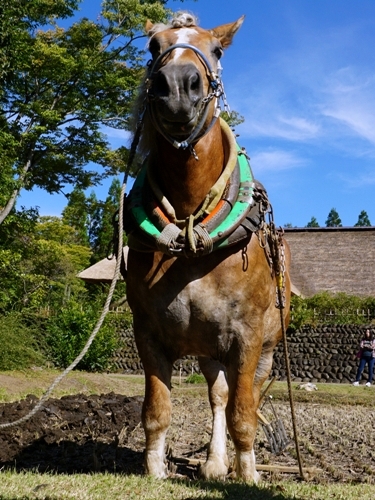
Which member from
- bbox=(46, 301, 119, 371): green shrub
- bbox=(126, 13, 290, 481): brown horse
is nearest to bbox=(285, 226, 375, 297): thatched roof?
bbox=(46, 301, 119, 371): green shrub

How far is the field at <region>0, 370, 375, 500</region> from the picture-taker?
151 inches

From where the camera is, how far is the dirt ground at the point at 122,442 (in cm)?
562

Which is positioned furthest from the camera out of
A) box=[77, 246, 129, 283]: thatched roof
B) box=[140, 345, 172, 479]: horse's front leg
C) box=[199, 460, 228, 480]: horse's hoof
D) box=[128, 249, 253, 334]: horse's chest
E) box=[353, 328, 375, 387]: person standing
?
box=[77, 246, 129, 283]: thatched roof

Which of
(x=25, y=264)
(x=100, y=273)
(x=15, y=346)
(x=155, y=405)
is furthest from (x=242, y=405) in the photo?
(x=100, y=273)

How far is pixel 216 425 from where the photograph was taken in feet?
17.7

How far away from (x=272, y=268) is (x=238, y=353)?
0.98 meters

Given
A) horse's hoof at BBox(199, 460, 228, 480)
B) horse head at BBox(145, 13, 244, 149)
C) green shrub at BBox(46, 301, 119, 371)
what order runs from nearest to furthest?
1. horse head at BBox(145, 13, 244, 149)
2. horse's hoof at BBox(199, 460, 228, 480)
3. green shrub at BBox(46, 301, 119, 371)

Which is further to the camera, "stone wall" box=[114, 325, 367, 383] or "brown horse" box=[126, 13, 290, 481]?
"stone wall" box=[114, 325, 367, 383]

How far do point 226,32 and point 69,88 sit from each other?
18.9 m

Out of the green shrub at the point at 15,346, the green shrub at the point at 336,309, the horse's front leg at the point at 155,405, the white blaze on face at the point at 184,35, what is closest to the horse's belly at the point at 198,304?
the horse's front leg at the point at 155,405

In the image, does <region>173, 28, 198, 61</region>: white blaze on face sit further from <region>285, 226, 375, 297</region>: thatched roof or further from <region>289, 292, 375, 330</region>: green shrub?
<region>285, 226, 375, 297</region>: thatched roof

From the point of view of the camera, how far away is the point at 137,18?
22312 mm

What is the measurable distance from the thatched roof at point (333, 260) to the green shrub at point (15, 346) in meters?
17.4

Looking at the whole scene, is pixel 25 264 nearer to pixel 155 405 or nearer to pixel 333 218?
pixel 155 405
